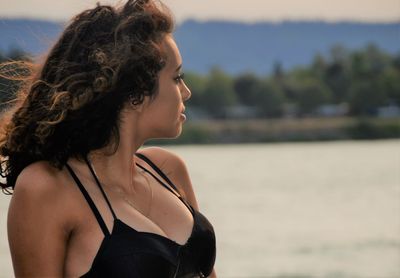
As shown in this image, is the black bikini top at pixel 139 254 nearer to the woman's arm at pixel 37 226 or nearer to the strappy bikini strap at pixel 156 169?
the woman's arm at pixel 37 226

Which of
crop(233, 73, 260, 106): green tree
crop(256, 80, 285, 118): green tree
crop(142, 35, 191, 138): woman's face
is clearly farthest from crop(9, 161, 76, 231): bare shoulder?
crop(233, 73, 260, 106): green tree

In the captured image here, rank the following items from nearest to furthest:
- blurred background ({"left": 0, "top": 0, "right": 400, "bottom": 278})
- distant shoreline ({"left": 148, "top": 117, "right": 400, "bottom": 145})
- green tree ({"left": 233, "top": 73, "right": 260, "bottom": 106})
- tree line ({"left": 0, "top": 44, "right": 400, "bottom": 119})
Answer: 1. blurred background ({"left": 0, "top": 0, "right": 400, "bottom": 278})
2. distant shoreline ({"left": 148, "top": 117, "right": 400, "bottom": 145})
3. tree line ({"left": 0, "top": 44, "right": 400, "bottom": 119})
4. green tree ({"left": 233, "top": 73, "right": 260, "bottom": 106})

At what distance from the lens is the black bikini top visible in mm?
2262

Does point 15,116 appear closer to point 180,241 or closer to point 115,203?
point 115,203

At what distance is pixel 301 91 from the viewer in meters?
93.5

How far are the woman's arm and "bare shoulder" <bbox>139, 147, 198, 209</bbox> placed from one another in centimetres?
53

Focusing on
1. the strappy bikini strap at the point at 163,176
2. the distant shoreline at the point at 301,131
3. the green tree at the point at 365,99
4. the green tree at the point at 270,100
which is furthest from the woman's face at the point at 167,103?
the green tree at the point at 270,100

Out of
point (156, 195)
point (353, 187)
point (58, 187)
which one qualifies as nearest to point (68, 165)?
point (58, 187)

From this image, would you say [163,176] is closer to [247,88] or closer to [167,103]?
[167,103]

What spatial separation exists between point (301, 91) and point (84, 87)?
91.9m

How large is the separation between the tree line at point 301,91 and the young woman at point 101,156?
3181 inches

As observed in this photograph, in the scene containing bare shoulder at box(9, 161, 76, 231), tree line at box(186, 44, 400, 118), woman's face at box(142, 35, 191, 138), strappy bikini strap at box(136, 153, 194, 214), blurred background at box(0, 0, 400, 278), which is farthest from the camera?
tree line at box(186, 44, 400, 118)

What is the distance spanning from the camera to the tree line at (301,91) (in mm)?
86500

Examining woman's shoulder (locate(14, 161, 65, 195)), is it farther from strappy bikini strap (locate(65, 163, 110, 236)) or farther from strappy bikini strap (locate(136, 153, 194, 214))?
strappy bikini strap (locate(136, 153, 194, 214))
